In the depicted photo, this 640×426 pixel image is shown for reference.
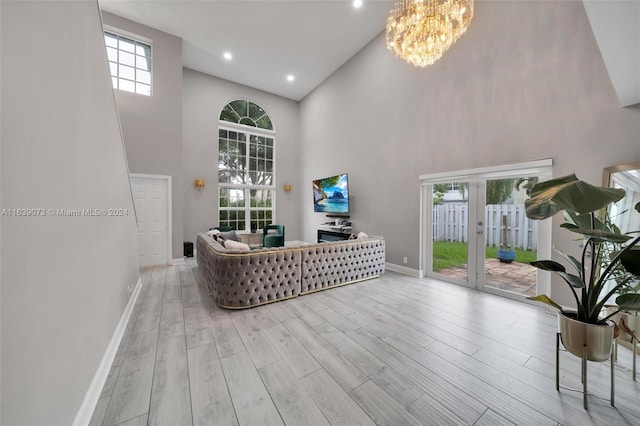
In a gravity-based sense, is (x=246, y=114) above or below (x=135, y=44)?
below

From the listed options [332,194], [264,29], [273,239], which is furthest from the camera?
[332,194]

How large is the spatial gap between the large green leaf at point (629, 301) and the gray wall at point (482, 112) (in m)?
1.83

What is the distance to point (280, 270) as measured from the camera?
3309 millimetres

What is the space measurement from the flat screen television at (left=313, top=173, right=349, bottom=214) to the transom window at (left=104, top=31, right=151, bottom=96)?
475 cm

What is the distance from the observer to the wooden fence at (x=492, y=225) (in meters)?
3.39

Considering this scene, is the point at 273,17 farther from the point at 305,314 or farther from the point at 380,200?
the point at 305,314

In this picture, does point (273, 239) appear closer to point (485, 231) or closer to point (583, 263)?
point (485, 231)

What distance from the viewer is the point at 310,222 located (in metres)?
7.98

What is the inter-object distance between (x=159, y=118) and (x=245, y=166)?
2.69 metres

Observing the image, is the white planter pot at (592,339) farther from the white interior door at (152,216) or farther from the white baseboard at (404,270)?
the white interior door at (152,216)

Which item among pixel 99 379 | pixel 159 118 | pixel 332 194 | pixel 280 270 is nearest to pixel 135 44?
pixel 159 118

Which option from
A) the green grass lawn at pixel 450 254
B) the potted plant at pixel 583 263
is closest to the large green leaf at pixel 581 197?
the potted plant at pixel 583 263

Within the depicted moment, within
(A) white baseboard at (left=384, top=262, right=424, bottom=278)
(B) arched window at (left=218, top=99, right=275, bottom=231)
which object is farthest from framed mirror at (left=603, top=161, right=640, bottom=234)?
(B) arched window at (left=218, top=99, right=275, bottom=231)

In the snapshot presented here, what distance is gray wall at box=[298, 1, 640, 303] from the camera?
2.69 metres
